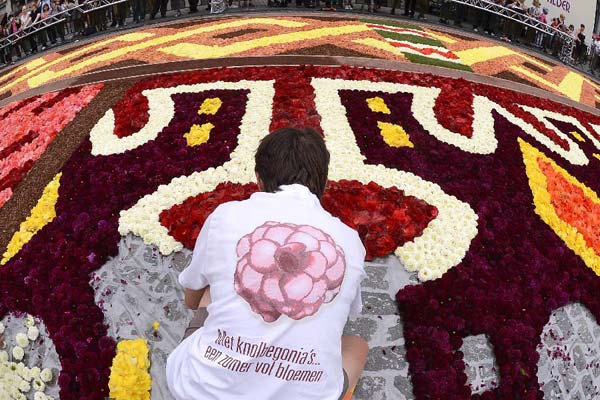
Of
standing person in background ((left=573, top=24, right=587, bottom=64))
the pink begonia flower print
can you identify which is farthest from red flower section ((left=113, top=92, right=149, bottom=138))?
standing person in background ((left=573, top=24, right=587, bottom=64))

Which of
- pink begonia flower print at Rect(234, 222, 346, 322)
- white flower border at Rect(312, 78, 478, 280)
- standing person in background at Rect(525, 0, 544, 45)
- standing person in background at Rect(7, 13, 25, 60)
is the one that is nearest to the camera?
pink begonia flower print at Rect(234, 222, 346, 322)

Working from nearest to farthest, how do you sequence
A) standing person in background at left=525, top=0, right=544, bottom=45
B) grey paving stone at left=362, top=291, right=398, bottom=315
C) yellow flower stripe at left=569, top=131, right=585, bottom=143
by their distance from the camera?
grey paving stone at left=362, top=291, right=398, bottom=315 < yellow flower stripe at left=569, top=131, right=585, bottom=143 < standing person in background at left=525, top=0, right=544, bottom=45

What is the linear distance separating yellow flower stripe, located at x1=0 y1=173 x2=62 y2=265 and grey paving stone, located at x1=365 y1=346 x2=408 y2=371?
278 cm

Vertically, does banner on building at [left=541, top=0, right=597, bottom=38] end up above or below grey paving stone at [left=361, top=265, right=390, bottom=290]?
below

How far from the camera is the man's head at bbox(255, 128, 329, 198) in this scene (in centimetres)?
209

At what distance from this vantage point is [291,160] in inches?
82.4

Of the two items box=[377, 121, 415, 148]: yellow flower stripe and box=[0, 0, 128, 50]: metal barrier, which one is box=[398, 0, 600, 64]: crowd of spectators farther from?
box=[377, 121, 415, 148]: yellow flower stripe

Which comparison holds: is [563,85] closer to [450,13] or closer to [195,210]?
[450,13]

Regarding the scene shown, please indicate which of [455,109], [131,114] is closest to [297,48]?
[455,109]

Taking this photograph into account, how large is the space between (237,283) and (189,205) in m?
2.27

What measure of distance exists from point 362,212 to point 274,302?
2297 millimetres

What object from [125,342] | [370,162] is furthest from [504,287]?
[125,342]

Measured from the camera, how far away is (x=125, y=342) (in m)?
3.45

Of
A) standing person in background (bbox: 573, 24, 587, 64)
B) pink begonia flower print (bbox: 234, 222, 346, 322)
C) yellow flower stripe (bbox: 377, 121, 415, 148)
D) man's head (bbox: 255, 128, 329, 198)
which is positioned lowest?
standing person in background (bbox: 573, 24, 587, 64)
